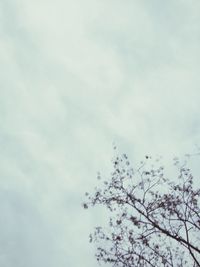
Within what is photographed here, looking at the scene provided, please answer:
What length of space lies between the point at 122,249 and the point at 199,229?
373 cm

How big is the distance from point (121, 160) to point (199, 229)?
4.85m

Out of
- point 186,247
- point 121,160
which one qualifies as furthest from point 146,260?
point 121,160

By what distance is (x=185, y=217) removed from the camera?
1812cm

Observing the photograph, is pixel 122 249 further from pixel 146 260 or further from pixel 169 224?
pixel 169 224

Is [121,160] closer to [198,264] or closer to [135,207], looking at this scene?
[135,207]

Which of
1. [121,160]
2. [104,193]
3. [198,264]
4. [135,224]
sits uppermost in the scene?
[121,160]

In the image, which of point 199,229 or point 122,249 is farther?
point 122,249

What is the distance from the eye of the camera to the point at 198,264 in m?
16.6

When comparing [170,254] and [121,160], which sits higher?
[121,160]

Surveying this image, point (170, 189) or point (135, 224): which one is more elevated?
point (170, 189)

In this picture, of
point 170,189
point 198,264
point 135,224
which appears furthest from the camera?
point 170,189

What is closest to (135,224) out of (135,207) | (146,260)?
(135,207)

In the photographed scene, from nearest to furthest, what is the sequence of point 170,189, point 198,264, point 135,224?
point 198,264 → point 135,224 → point 170,189

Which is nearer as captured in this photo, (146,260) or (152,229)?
(152,229)
